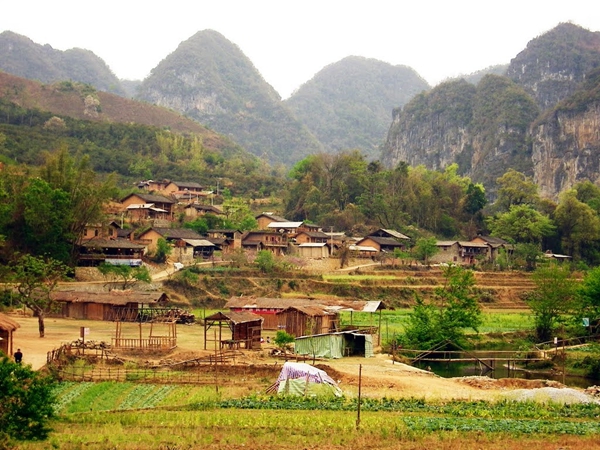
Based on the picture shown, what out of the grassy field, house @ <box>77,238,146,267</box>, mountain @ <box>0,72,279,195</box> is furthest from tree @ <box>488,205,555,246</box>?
the grassy field

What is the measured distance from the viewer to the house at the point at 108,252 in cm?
5531

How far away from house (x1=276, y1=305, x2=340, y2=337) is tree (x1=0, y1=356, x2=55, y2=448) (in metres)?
22.4

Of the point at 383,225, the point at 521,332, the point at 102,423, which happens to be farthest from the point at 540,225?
the point at 102,423

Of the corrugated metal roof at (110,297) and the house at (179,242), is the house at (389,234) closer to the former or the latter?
the house at (179,242)

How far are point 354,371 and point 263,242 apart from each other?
39638 mm

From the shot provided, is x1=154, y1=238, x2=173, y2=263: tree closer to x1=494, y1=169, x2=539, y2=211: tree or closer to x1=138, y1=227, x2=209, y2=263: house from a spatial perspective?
x1=138, y1=227, x2=209, y2=263: house

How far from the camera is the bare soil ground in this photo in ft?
87.9

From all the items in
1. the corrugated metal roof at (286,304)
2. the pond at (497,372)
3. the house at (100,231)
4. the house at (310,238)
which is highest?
the house at (100,231)

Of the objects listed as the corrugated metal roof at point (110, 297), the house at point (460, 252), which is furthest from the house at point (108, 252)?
the house at point (460, 252)

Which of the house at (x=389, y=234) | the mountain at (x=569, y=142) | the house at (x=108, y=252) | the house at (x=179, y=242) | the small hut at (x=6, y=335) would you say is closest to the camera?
the small hut at (x=6, y=335)

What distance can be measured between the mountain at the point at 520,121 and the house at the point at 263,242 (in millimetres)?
70554

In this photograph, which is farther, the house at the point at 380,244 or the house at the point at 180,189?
the house at the point at 180,189

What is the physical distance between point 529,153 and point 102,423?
409 feet

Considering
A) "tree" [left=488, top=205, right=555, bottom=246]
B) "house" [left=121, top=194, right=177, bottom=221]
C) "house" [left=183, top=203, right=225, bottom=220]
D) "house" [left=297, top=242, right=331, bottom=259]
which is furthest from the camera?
"tree" [left=488, top=205, right=555, bottom=246]
